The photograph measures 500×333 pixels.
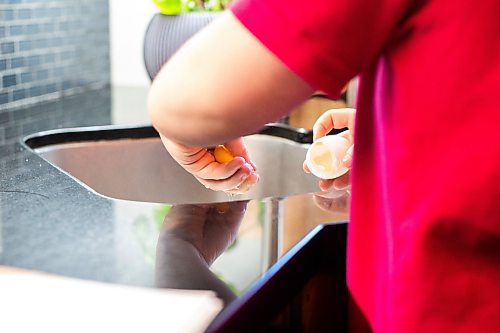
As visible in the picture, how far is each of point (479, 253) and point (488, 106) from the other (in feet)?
0.31

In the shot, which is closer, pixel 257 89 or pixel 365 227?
pixel 257 89

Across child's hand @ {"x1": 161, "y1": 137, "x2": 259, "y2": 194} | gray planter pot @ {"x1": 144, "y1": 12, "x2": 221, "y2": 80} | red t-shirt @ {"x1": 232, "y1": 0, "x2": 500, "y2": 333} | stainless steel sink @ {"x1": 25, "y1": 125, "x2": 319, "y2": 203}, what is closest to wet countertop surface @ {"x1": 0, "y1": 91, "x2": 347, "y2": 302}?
child's hand @ {"x1": 161, "y1": 137, "x2": 259, "y2": 194}

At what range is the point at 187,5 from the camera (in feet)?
4.45

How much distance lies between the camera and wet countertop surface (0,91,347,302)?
586 mm

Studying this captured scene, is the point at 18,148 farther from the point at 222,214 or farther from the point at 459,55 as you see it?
the point at 459,55

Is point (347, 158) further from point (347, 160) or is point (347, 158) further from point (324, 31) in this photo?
point (324, 31)

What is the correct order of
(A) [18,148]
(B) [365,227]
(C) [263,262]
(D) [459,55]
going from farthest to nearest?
(A) [18,148], (C) [263,262], (B) [365,227], (D) [459,55]

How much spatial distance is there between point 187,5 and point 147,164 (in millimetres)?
332

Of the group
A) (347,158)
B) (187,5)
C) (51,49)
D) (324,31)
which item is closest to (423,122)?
(324,31)

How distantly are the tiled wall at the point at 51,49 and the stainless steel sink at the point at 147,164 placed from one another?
24cm

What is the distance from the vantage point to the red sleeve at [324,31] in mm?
386

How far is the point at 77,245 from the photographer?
643 mm

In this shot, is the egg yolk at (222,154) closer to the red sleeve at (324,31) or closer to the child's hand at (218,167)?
the child's hand at (218,167)

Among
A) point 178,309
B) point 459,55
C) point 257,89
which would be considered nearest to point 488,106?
point 459,55
